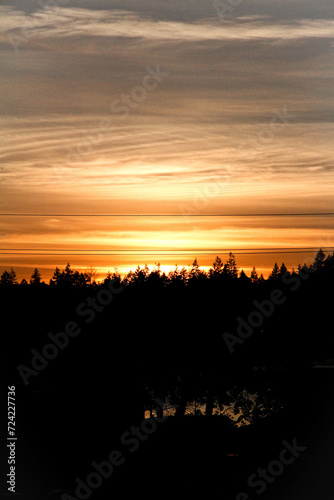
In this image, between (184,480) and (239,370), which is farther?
(239,370)

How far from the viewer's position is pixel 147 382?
37.1 m

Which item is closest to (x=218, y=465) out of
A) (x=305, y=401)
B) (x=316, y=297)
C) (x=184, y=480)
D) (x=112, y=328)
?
(x=184, y=480)

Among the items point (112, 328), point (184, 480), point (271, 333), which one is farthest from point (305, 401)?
point (184, 480)

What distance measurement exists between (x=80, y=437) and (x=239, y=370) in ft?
45.9

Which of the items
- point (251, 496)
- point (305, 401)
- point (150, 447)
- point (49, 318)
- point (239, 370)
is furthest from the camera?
point (239, 370)

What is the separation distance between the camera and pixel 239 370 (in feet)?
127

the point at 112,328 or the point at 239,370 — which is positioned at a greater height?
the point at 112,328

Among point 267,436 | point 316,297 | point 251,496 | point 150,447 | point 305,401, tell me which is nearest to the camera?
point 251,496

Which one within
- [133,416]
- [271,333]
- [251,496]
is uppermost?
[271,333]

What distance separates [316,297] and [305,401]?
12222 mm

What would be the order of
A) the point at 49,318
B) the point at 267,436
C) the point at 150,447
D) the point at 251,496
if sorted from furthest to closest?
the point at 49,318
the point at 267,436
the point at 150,447
the point at 251,496

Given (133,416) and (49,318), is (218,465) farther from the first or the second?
(49,318)

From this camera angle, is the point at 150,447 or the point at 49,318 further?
the point at 49,318

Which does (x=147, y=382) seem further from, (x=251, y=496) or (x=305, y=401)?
(x=251, y=496)
